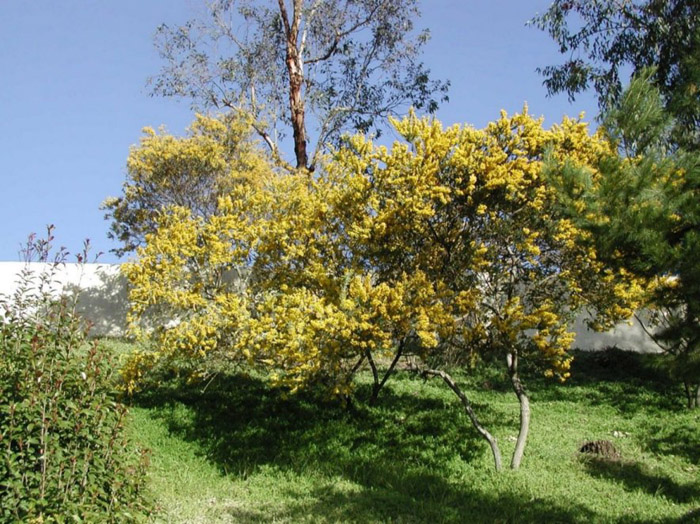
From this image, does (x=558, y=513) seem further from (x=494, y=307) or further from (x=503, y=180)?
(x=503, y=180)

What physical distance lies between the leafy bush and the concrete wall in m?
11.0

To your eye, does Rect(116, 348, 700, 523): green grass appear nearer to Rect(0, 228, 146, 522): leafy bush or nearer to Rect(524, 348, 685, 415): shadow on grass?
Rect(524, 348, 685, 415): shadow on grass

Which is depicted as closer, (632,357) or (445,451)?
(445,451)

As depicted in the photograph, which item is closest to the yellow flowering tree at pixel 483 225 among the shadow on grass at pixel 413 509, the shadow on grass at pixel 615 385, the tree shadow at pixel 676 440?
the shadow on grass at pixel 413 509

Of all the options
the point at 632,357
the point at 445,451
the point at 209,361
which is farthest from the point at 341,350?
the point at 632,357

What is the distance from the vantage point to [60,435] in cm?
514

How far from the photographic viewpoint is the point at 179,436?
30.8 ft

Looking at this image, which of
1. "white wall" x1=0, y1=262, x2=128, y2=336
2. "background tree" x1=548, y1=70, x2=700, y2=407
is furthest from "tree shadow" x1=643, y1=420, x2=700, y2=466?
"white wall" x1=0, y1=262, x2=128, y2=336

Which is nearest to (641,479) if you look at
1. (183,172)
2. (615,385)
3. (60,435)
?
(615,385)

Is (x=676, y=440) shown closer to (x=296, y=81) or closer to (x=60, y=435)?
(x=60, y=435)

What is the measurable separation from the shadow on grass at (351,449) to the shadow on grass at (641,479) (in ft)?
4.46

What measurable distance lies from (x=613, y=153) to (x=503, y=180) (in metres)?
1.50

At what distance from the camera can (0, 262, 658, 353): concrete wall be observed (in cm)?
1630

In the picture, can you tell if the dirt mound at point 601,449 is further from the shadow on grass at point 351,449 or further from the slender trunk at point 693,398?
the slender trunk at point 693,398
